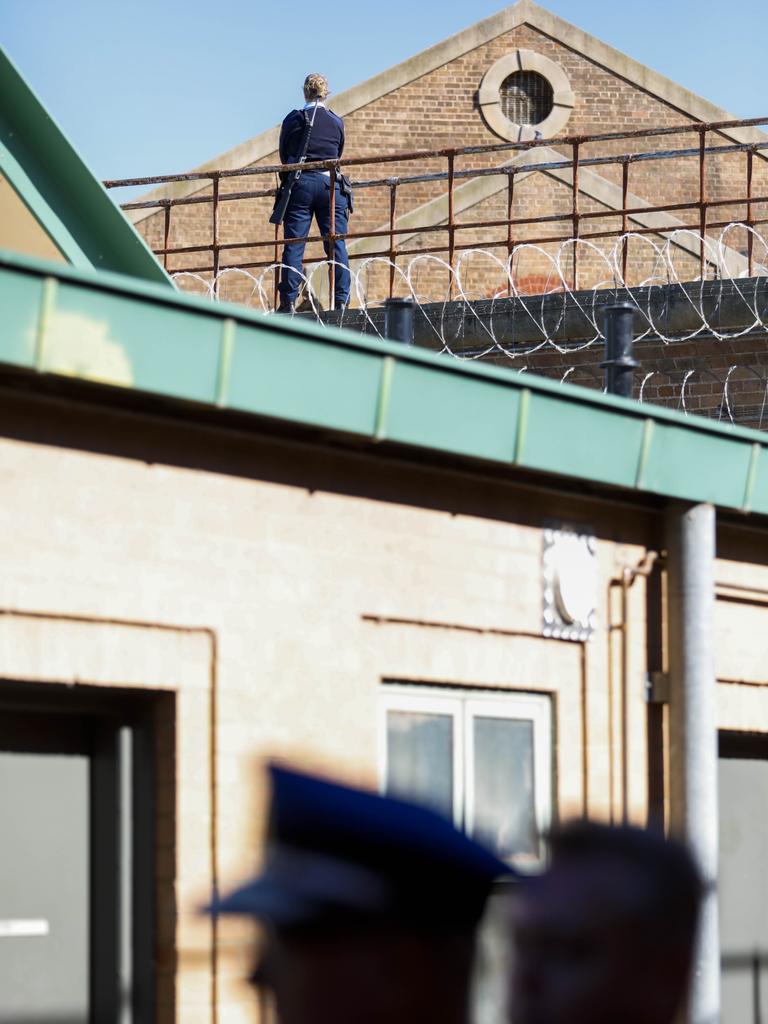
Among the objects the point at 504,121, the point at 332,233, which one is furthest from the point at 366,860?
the point at 504,121

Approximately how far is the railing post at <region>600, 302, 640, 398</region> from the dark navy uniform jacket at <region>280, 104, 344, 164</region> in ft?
→ 26.1

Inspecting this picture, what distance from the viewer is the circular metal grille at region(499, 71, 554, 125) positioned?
92.0 ft

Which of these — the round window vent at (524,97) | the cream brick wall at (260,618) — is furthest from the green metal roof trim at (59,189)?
the round window vent at (524,97)

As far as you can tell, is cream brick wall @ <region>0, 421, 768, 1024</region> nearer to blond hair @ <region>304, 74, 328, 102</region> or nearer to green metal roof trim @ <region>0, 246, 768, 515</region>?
green metal roof trim @ <region>0, 246, 768, 515</region>

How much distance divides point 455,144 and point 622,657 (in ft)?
71.6

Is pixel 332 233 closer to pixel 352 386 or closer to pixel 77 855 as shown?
pixel 352 386

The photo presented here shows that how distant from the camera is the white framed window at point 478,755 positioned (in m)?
6.37

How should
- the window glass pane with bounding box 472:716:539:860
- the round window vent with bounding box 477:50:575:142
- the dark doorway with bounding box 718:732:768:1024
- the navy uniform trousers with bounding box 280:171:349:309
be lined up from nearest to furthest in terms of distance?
the window glass pane with bounding box 472:716:539:860, the dark doorway with bounding box 718:732:768:1024, the navy uniform trousers with bounding box 280:171:349:309, the round window vent with bounding box 477:50:575:142

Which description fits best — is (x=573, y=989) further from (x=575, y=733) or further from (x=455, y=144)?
(x=455, y=144)

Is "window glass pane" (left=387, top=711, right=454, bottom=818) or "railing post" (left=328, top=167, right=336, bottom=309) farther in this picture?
"railing post" (left=328, top=167, right=336, bottom=309)

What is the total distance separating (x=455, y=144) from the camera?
28.1 metres

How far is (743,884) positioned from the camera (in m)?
7.59

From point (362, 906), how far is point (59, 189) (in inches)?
264

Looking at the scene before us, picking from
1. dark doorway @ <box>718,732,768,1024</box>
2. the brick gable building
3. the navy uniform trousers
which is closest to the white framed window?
dark doorway @ <box>718,732,768,1024</box>
